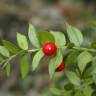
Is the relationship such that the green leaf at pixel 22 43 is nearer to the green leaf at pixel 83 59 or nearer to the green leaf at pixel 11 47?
the green leaf at pixel 11 47

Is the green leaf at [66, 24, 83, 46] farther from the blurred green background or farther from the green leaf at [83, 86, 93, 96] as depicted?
the blurred green background

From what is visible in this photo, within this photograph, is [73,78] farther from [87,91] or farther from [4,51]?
[4,51]

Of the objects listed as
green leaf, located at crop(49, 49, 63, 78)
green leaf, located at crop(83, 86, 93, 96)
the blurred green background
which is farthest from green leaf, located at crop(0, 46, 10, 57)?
the blurred green background

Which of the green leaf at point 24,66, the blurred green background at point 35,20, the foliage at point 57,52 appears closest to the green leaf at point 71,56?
the foliage at point 57,52

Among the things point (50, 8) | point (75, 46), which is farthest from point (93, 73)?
point (50, 8)

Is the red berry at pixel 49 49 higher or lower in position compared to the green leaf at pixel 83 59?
higher

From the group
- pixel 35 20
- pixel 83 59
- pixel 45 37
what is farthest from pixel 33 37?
pixel 35 20

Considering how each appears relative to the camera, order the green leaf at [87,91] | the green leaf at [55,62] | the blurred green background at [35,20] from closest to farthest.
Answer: the green leaf at [55,62] → the green leaf at [87,91] → the blurred green background at [35,20]

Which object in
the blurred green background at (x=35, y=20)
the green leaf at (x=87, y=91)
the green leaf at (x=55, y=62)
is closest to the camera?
the green leaf at (x=55, y=62)
